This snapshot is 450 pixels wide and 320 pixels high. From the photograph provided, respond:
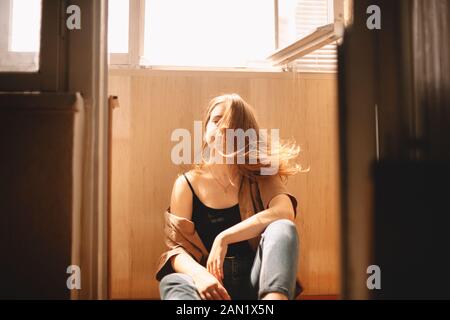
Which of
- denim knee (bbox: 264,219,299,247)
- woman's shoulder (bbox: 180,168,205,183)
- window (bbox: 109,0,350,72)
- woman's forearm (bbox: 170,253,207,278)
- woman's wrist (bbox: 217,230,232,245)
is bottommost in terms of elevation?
woman's forearm (bbox: 170,253,207,278)

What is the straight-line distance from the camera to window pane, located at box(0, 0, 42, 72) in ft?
3.58

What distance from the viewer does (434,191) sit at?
113 cm

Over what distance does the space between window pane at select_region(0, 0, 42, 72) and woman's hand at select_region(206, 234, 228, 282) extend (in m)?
0.77

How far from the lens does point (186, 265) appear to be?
1.30 m

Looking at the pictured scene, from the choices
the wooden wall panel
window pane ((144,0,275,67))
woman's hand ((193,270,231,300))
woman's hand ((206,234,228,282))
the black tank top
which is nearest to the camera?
woman's hand ((193,270,231,300))

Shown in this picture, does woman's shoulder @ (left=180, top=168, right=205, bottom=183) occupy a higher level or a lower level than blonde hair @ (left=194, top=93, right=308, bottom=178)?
lower

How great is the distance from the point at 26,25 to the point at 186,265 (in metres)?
0.85

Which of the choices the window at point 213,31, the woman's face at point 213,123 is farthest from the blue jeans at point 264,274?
the window at point 213,31

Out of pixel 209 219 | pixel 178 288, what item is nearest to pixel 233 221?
pixel 209 219

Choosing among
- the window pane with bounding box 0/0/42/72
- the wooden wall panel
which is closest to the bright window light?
the window pane with bounding box 0/0/42/72

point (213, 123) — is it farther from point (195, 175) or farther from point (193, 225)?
point (193, 225)

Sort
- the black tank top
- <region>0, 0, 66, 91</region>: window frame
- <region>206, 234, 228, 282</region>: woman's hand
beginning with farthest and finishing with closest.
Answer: the black tank top → <region>206, 234, 228, 282</region>: woman's hand → <region>0, 0, 66, 91</region>: window frame

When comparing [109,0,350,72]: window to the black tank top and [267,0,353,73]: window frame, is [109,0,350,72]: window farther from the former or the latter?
the black tank top

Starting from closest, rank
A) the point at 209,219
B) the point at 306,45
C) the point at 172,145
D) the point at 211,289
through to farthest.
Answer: the point at 211,289
the point at 209,219
the point at 306,45
the point at 172,145
